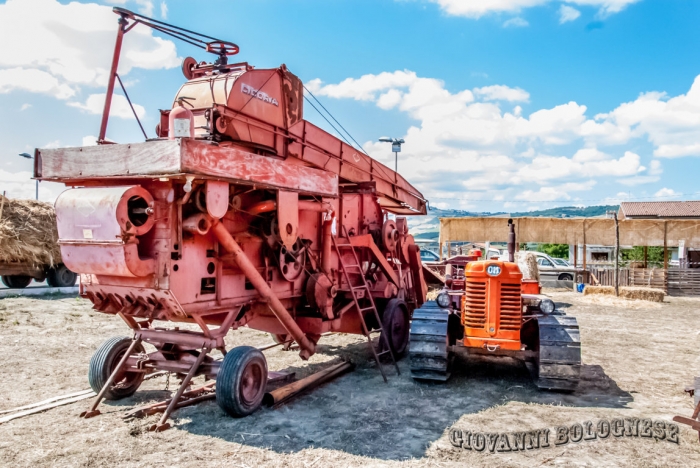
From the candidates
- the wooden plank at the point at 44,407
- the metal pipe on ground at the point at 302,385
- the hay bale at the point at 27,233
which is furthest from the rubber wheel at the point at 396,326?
the hay bale at the point at 27,233

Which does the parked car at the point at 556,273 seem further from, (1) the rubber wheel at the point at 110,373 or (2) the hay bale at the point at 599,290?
(1) the rubber wheel at the point at 110,373

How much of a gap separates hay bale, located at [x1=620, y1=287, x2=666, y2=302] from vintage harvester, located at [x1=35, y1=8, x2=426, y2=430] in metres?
13.3

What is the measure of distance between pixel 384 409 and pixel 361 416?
0.39 meters

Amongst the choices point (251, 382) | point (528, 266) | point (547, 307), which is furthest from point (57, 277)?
point (547, 307)

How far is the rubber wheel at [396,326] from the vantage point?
951 cm

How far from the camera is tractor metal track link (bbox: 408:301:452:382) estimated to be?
7.52 meters

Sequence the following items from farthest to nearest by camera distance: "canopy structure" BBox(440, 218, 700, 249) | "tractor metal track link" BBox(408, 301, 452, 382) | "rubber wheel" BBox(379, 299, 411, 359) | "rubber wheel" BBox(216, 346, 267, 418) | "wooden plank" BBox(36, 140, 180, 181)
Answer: "canopy structure" BBox(440, 218, 700, 249) → "rubber wheel" BBox(379, 299, 411, 359) → "tractor metal track link" BBox(408, 301, 452, 382) → "rubber wheel" BBox(216, 346, 267, 418) → "wooden plank" BBox(36, 140, 180, 181)

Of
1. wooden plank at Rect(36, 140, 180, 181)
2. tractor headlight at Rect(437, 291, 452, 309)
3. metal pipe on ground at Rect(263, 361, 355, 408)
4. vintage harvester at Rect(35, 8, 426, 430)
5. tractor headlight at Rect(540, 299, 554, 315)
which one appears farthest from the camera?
tractor headlight at Rect(437, 291, 452, 309)

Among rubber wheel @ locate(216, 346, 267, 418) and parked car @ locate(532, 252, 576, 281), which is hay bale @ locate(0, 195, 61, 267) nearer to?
rubber wheel @ locate(216, 346, 267, 418)

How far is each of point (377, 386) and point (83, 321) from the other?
27.6 ft

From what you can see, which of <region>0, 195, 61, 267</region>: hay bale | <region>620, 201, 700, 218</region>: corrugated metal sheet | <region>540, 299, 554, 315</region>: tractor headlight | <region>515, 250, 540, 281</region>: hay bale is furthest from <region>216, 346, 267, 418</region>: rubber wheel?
<region>620, 201, 700, 218</region>: corrugated metal sheet

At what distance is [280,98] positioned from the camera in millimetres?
8391

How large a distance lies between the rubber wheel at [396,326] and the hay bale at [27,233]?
36.5 feet

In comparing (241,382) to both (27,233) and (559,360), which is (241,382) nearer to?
(559,360)
